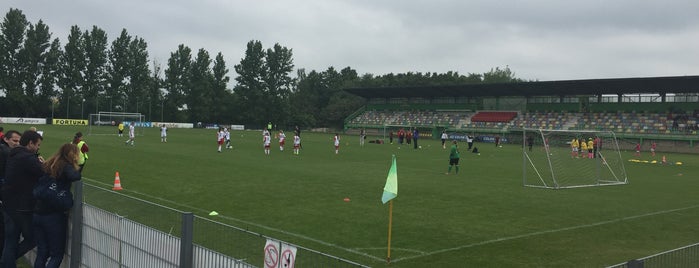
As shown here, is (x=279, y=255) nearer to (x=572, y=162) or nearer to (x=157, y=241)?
(x=157, y=241)

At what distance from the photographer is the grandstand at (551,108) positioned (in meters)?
59.2

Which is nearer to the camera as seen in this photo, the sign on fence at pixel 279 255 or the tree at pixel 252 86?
the sign on fence at pixel 279 255

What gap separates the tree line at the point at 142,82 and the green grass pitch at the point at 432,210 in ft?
225

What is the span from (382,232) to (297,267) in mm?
6314

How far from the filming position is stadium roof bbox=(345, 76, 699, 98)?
5853 centimetres

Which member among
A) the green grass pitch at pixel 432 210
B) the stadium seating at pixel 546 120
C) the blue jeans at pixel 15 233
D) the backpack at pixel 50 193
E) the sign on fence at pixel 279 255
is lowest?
the green grass pitch at pixel 432 210

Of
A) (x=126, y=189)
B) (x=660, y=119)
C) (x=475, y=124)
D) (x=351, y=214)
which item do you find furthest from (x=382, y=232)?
(x=475, y=124)

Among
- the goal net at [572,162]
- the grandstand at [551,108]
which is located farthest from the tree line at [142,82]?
the goal net at [572,162]

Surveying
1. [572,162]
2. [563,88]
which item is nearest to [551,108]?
[563,88]

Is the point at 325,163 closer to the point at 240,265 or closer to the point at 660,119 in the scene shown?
the point at 240,265

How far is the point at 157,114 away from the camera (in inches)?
3688

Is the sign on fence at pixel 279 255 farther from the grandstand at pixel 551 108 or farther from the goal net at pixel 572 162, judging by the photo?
the grandstand at pixel 551 108

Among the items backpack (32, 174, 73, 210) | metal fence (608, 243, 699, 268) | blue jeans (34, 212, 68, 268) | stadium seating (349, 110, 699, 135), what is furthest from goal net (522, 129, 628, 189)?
stadium seating (349, 110, 699, 135)

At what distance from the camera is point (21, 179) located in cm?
607
